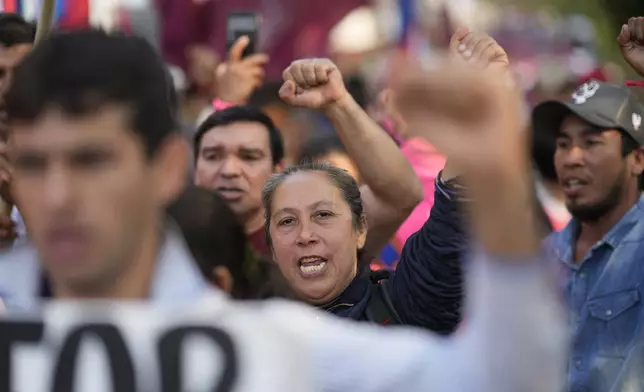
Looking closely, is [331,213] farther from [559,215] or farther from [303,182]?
[559,215]

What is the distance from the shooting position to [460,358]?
6.08ft

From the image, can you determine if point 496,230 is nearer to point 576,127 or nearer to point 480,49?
point 480,49

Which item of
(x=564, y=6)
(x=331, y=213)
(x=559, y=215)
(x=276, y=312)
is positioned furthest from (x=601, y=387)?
(x=564, y=6)

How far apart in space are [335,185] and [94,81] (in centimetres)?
205

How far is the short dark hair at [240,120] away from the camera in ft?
17.6

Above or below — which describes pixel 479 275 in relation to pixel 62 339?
above

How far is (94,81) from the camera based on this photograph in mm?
2059

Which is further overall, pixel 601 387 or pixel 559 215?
pixel 559 215

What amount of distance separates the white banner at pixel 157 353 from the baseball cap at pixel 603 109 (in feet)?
11.6

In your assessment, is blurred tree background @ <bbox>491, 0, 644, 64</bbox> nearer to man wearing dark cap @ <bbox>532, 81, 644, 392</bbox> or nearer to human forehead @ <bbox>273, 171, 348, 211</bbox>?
man wearing dark cap @ <bbox>532, 81, 644, 392</bbox>

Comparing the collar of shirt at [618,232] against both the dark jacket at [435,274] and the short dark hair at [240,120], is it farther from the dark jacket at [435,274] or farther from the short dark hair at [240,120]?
the dark jacket at [435,274]

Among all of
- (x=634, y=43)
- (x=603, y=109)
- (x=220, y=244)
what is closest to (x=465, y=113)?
(x=220, y=244)

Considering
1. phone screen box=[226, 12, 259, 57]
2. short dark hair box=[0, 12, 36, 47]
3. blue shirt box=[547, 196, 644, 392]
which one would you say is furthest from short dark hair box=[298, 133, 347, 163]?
short dark hair box=[0, 12, 36, 47]

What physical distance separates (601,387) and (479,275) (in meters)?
3.04
